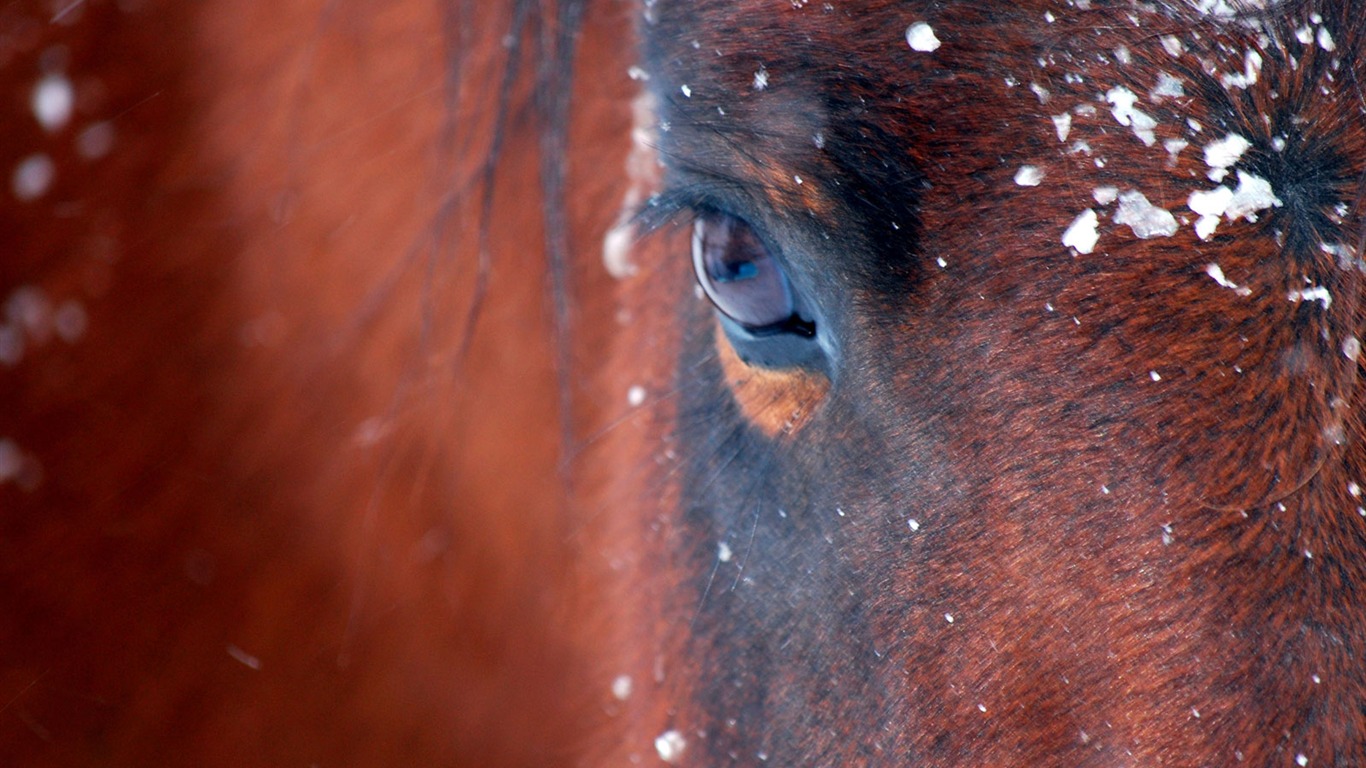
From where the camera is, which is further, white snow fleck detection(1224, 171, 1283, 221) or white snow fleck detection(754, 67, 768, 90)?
white snow fleck detection(754, 67, 768, 90)

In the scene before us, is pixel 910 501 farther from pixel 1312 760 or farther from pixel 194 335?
pixel 194 335

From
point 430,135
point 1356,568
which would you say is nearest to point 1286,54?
point 1356,568

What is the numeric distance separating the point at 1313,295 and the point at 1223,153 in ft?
0.34

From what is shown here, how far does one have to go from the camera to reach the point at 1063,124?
731 millimetres

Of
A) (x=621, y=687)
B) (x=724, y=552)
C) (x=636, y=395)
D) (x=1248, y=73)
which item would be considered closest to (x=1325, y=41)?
(x=1248, y=73)

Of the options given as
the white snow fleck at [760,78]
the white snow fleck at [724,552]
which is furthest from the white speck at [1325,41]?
the white snow fleck at [724,552]

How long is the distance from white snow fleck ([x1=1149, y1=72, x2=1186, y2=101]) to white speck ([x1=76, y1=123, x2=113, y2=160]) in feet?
3.32

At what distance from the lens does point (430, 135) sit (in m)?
1.25

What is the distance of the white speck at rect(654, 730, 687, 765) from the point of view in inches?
45.3

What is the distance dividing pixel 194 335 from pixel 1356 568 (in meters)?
1.09

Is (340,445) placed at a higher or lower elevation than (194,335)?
lower

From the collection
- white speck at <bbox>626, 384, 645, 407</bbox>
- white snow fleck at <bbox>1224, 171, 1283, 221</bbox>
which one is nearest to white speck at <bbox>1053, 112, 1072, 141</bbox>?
white snow fleck at <bbox>1224, 171, 1283, 221</bbox>

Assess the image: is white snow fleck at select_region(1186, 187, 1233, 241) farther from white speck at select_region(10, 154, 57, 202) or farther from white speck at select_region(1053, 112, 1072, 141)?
white speck at select_region(10, 154, 57, 202)

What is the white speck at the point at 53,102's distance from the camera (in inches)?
44.0
